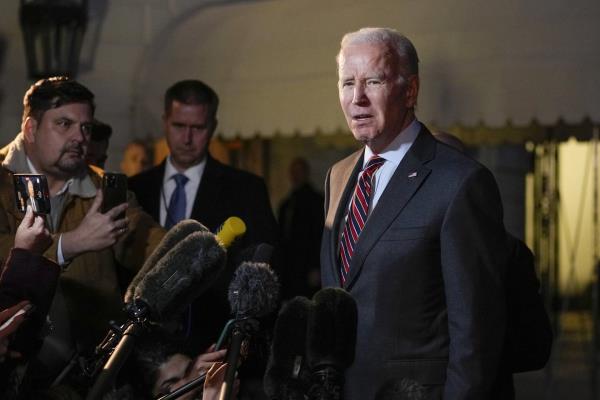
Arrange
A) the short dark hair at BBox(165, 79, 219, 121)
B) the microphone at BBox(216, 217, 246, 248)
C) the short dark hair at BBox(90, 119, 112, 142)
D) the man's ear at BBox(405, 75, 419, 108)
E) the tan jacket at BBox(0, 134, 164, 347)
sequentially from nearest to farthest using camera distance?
the microphone at BBox(216, 217, 246, 248)
the man's ear at BBox(405, 75, 419, 108)
the tan jacket at BBox(0, 134, 164, 347)
the short dark hair at BBox(165, 79, 219, 121)
the short dark hair at BBox(90, 119, 112, 142)

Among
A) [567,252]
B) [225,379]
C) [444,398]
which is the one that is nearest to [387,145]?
[444,398]

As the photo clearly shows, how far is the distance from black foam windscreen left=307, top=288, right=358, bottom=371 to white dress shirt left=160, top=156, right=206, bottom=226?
219 centimetres

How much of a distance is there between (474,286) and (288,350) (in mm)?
510

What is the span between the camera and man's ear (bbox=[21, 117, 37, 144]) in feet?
14.4

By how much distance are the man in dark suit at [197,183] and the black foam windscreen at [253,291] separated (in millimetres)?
1912

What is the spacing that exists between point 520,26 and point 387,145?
13.5 ft

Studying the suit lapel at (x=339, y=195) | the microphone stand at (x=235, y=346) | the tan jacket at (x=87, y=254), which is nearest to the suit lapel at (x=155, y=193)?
the tan jacket at (x=87, y=254)

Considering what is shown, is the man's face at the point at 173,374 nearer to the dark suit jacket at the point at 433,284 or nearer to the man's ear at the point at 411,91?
the dark suit jacket at the point at 433,284

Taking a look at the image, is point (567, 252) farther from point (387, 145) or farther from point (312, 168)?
point (387, 145)

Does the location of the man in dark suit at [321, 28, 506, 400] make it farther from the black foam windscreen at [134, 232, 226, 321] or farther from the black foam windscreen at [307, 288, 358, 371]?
the black foam windscreen at [134, 232, 226, 321]

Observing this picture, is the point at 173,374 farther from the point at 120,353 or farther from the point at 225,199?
the point at 225,199

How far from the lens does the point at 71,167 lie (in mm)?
4340

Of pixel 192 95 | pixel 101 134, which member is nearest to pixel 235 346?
pixel 192 95

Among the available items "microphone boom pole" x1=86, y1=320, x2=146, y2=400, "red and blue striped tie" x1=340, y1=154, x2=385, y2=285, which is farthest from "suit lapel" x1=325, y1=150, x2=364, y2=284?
"microphone boom pole" x1=86, y1=320, x2=146, y2=400
